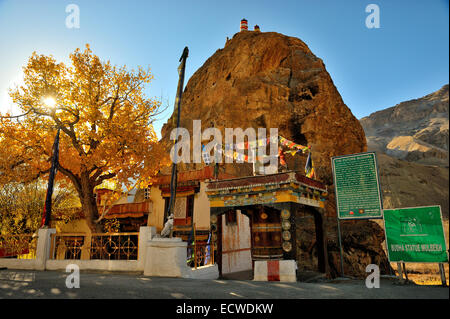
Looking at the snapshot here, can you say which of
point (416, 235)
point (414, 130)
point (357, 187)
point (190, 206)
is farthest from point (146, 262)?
point (414, 130)

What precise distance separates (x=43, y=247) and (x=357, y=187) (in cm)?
1408

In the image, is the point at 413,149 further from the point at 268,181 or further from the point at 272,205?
the point at 272,205

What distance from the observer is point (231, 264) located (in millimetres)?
17578

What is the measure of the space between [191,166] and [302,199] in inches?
978

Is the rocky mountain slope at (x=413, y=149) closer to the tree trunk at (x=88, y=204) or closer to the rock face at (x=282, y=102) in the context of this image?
the rock face at (x=282, y=102)

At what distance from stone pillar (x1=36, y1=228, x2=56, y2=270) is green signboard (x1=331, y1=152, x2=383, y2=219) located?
12921 mm

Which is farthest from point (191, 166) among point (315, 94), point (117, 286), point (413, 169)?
point (413, 169)

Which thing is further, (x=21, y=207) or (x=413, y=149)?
(x=413, y=149)

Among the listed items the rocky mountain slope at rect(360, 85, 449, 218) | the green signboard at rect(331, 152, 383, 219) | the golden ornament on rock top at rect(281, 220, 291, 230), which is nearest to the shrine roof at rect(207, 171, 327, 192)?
the green signboard at rect(331, 152, 383, 219)

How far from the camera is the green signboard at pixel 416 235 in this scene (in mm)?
9320

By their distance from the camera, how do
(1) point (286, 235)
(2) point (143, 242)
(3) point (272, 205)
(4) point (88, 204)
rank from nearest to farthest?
(2) point (143, 242)
(1) point (286, 235)
(3) point (272, 205)
(4) point (88, 204)

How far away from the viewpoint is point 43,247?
12.1m

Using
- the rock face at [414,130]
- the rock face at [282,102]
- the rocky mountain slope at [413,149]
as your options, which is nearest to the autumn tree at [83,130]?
the rock face at [282,102]
